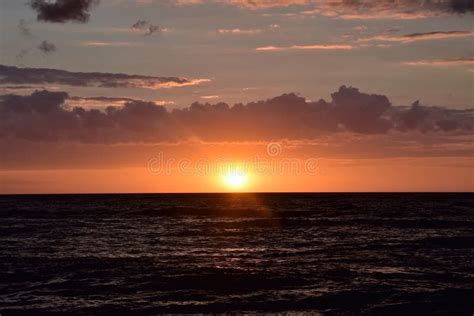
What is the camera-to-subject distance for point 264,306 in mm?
27625

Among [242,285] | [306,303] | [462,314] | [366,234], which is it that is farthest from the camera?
[366,234]

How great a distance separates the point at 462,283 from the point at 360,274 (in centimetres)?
576

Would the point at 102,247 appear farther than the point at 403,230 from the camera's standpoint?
No

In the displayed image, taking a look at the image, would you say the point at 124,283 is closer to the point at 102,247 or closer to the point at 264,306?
the point at 264,306

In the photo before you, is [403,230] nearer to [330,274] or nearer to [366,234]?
[366,234]

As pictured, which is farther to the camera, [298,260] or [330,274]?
[298,260]

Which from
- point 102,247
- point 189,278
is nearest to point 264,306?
point 189,278

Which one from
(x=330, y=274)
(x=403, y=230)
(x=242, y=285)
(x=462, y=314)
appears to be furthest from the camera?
(x=403, y=230)

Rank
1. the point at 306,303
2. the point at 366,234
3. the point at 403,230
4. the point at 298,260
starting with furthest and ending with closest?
the point at 403,230 → the point at 366,234 → the point at 298,260 → the point at 306,303

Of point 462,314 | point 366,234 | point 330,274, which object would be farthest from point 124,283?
point 366,234

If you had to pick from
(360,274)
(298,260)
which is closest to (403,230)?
(298,260)

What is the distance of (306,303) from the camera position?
28078 mm

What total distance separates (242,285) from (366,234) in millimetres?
32391

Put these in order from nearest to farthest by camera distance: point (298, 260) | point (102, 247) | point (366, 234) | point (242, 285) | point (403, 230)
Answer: point (242, 285), point (298, 260), point (102, 247), point (366, 234), point (403, 230)
